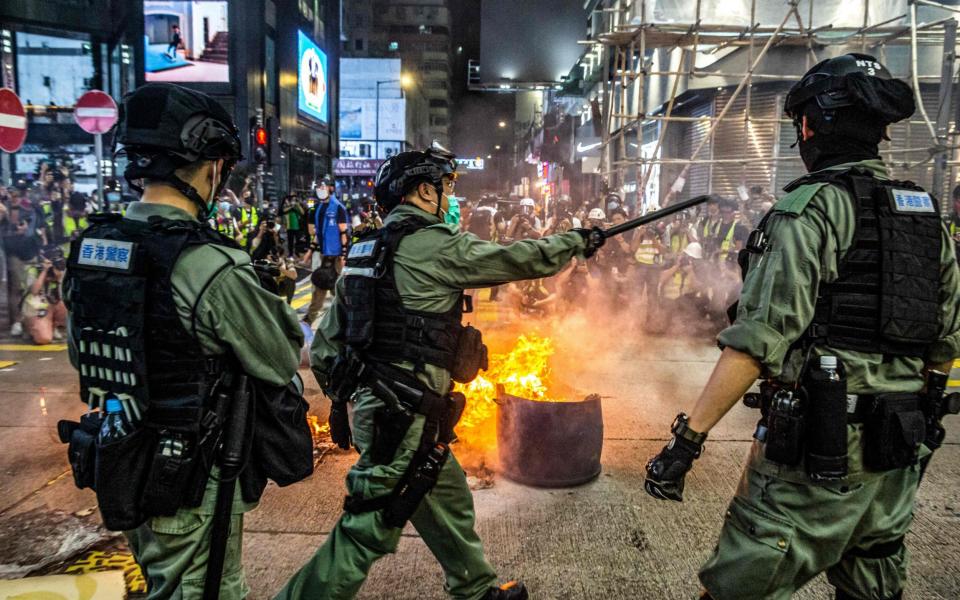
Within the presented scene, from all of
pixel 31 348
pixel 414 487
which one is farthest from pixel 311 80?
pixel 414 487

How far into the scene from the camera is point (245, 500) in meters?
2.04

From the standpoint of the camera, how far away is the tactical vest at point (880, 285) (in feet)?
6.26

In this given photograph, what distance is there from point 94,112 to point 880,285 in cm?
998

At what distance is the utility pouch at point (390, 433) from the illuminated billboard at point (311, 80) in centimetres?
3400

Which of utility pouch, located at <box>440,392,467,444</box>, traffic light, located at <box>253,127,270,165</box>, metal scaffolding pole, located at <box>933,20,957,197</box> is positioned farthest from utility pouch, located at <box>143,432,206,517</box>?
traffic light, located at <box>253,127,270,165</box>

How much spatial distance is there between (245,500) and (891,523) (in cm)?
196

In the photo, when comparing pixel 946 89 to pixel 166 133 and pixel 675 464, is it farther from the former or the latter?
pixel 166 133

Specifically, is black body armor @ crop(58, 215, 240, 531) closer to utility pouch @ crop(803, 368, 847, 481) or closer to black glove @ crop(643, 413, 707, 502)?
black glove @ crop(643, 413, 707, 502)

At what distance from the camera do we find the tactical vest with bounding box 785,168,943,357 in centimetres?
191

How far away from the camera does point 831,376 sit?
1.87 metres

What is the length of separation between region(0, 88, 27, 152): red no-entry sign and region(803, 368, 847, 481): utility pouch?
8.62 meters

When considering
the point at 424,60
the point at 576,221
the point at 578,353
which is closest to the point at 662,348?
the point at 578,353

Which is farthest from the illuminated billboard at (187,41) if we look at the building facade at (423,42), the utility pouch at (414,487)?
Result: the building facade at (423,42)

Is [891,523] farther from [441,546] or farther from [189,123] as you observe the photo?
[189,123]
